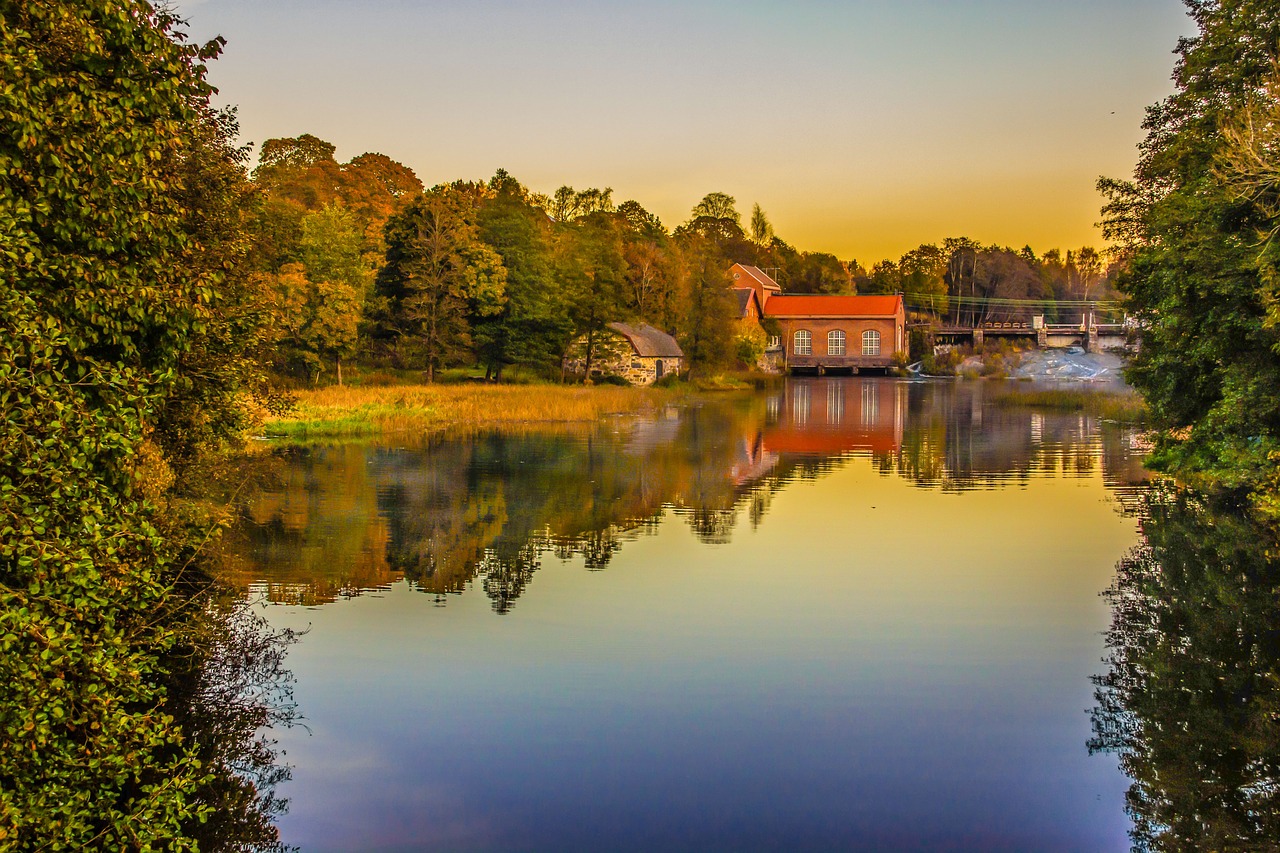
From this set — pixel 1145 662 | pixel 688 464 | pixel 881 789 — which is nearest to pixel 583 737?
pixel 881 789

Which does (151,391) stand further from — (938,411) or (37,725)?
(938,411)

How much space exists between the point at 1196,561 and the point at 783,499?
930cm

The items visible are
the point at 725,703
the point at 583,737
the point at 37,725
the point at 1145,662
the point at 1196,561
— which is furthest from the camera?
the point at 1196,561

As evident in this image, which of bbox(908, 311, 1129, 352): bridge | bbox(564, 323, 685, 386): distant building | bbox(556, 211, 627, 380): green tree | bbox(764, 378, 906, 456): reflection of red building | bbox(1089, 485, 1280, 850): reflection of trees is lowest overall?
bbox(1089, 485, 1280, 850): reflection of trees

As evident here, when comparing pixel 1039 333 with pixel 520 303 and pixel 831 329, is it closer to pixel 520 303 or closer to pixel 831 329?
pixel 831 329

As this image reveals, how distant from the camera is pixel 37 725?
5742 mm

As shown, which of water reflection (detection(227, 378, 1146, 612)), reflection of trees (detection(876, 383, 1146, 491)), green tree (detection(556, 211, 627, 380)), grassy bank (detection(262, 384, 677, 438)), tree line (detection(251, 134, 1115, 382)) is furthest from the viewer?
green tree (detection(556, 211, 627, 380))

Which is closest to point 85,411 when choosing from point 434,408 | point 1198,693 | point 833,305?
point 1198,693

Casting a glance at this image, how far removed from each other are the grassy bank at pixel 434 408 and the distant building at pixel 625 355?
928 centimetres

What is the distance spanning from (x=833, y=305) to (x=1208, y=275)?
266 feet

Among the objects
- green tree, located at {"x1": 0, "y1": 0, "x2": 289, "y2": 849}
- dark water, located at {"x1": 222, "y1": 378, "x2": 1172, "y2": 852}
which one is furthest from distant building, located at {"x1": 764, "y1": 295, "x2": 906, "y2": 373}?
green tree, located at {"x1": 0, "y1": 0, "x2": 289, "y2": 849}

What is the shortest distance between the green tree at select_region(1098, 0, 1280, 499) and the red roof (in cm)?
7235

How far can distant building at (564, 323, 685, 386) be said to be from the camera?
61500mm

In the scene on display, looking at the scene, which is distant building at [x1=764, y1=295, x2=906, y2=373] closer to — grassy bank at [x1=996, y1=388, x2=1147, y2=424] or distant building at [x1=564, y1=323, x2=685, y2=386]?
grassy bank at [x1=996, y1=388, x2=1147, y2=424]
